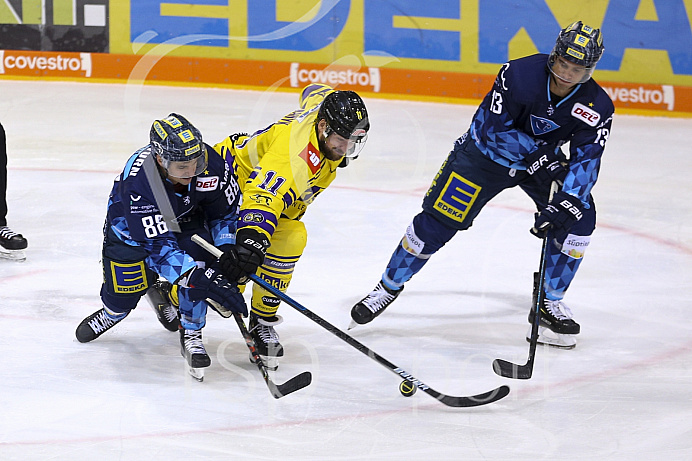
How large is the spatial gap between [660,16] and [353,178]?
11.1 feet

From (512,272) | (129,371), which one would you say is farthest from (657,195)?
(129,371)

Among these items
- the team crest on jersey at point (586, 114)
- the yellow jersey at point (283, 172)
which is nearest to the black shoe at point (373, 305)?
the yellow jersey at point (283, 172)

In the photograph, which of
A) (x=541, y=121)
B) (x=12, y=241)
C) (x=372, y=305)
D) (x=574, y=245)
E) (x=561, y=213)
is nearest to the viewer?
(x=561, y=213)

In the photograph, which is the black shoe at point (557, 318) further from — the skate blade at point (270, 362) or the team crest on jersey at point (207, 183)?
the team crest on jersey at point (207, 183)

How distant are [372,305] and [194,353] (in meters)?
0.88


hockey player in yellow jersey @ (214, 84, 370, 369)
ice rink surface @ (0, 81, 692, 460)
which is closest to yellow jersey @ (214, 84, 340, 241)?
hockey player in yellow jersey @ (214, 84, 370, 369)

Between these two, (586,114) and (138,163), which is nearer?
(138,163)

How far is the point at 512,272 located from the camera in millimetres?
4625

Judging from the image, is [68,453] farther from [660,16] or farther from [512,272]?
[660,16]

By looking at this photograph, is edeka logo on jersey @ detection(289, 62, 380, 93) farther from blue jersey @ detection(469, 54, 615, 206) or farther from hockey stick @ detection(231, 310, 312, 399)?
hockey stick @ detection(231, 310, 312, 399)

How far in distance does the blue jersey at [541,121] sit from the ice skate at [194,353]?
138 cm

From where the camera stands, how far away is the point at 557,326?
3770 millimetres

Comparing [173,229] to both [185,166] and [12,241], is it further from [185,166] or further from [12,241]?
[12,241]

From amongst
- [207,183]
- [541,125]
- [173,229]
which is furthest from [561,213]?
[173,229]
